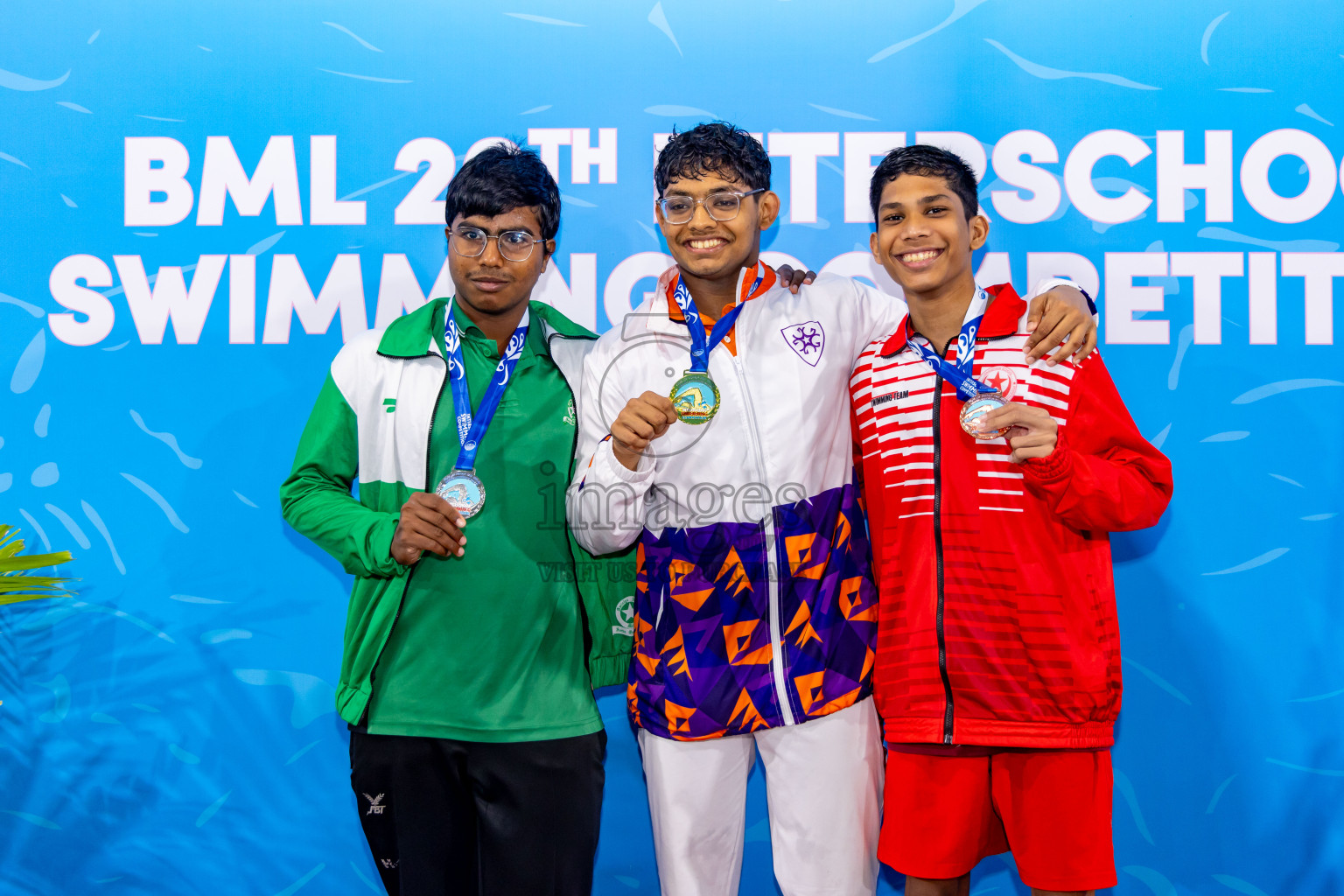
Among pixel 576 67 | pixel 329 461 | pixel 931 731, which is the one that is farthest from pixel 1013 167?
pixel 329 461

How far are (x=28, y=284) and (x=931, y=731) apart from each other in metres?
2.98

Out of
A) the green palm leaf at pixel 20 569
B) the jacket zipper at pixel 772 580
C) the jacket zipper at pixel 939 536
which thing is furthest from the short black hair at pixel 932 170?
the green palm leaf at pixel 20 569

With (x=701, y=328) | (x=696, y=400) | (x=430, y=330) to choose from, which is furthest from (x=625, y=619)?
(x=430, y=330)

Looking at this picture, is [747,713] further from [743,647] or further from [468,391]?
[468,391]

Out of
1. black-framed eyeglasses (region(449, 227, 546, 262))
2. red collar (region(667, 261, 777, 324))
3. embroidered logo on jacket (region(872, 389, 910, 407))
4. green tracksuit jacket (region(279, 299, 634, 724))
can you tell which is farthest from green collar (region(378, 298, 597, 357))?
embroidered logo on jacket (region(872, 389, 910, 407))

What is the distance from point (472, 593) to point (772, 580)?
71cm

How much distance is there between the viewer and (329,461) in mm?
2271

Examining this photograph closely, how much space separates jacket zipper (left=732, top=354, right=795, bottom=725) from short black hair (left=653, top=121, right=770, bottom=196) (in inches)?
17.7

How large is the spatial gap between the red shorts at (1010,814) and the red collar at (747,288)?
3.61ft

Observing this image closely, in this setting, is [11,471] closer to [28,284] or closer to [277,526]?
[28,284]

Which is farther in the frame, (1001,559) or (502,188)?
(502,188)

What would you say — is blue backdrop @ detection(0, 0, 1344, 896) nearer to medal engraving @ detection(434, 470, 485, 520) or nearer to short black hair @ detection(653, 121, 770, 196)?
short black hair @ detection(653, 121, 770, 196)

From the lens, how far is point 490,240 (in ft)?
7.32

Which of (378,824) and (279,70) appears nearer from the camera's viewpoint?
(378,824)
